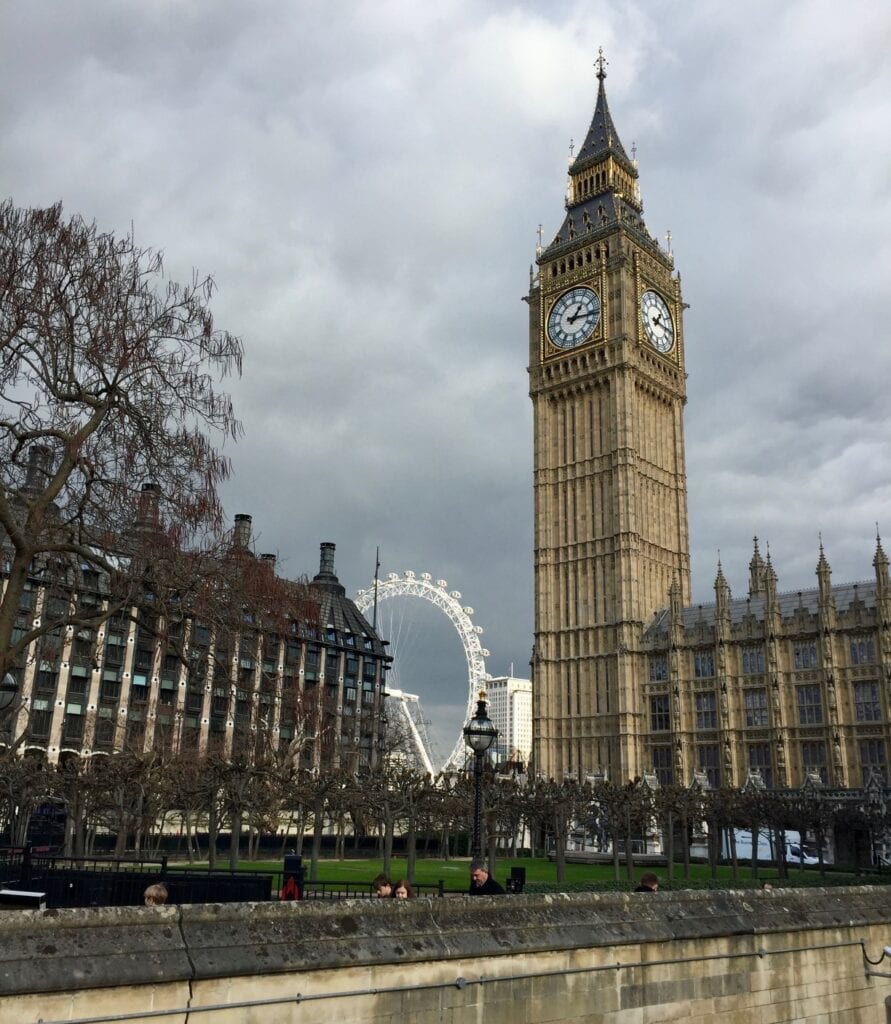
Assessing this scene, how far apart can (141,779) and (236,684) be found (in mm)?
32847

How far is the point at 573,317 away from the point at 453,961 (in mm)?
86743

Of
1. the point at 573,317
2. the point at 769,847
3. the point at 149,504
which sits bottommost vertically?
the point at 769,847

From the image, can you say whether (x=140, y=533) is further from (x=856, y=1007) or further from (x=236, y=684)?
(x=856, y=1007)

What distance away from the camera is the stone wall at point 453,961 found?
23.1 feet

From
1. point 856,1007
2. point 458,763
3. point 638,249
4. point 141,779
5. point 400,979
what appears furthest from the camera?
point 458,763

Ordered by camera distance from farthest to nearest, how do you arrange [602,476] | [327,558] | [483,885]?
1. [327,558]
2. [602,476]
3. [483,885]

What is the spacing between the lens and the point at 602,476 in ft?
285

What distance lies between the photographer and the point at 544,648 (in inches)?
3396

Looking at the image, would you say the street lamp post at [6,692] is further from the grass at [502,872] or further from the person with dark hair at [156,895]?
the grass at [502,872]

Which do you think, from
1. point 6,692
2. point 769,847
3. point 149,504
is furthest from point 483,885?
point 769,847

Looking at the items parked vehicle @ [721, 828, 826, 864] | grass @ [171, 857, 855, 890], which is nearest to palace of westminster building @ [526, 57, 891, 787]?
parked vehicle @ [721, 828, 826, 864]

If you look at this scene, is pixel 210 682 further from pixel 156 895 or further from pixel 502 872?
pixel 502 872

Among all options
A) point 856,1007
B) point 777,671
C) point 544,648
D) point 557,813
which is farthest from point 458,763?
point 856,1007

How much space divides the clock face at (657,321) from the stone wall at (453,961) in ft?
267
